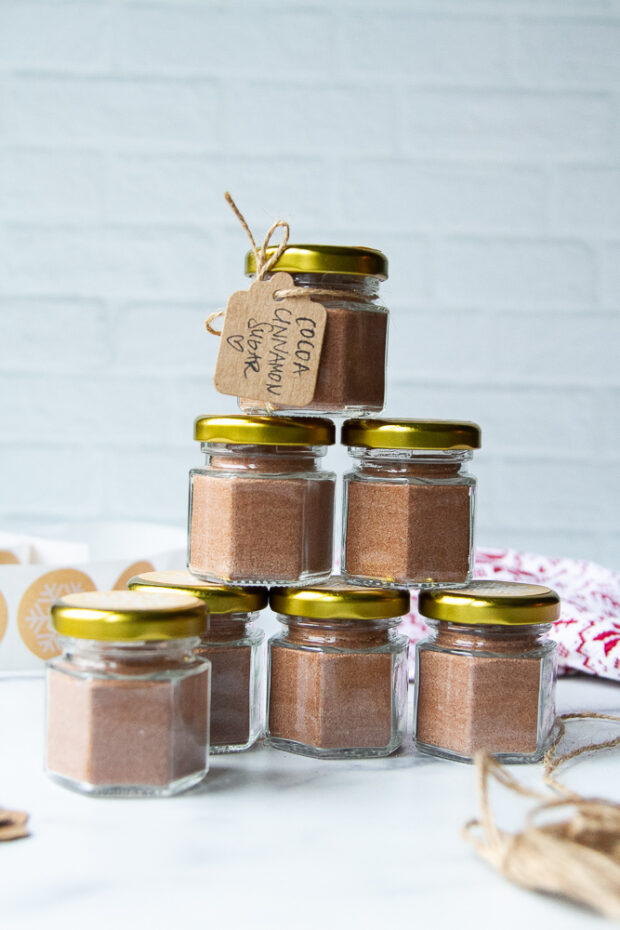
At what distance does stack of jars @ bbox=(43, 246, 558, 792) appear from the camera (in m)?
0.85

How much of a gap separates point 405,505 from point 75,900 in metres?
0.41

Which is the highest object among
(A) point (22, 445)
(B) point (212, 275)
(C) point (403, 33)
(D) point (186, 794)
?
(C) point (403, 33)

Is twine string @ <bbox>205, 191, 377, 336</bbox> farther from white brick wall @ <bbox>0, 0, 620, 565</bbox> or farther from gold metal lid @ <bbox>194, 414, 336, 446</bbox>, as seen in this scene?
white brick wall @ <bbox>0, 0, 620, 565</bbox>

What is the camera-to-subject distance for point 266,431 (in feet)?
2.77

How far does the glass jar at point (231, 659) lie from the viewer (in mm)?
865

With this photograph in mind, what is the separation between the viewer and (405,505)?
0.87 meters

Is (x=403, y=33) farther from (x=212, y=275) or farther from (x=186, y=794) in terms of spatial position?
(x=186, y=794)

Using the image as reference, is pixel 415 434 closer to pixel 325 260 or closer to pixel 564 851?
pixel 325 260

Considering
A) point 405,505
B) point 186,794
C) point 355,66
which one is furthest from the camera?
point 355,66

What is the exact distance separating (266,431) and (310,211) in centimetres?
108

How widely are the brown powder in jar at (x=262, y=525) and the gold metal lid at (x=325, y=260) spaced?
16 centimetres

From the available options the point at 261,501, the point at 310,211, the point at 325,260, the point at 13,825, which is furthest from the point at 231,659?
the point at 310,211

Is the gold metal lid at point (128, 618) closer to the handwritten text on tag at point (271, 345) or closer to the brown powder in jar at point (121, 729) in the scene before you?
the brown powder in jar at point (121, 729)

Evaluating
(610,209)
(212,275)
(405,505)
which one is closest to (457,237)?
(610,209)
